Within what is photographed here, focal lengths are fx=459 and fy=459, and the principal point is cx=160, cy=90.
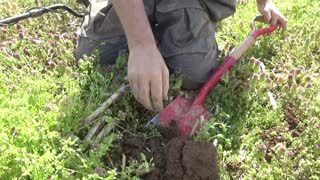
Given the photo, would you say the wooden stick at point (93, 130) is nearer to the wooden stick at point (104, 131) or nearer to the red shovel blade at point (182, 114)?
the wooden stick at point (104, 131)

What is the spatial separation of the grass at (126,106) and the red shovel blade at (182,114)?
0.29ft

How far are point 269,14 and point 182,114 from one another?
95 cm

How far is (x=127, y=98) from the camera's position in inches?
87.4

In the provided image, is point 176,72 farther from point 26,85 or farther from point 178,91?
point 26,85

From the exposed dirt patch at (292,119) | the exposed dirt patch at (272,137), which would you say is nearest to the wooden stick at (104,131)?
the exposed dirt patch at (272,137)

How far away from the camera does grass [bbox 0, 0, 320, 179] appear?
1.78 metres

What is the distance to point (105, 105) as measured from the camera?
2125 mm

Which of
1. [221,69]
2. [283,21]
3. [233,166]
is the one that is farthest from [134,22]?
[283,21]

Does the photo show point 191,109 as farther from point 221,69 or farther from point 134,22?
point 134,22

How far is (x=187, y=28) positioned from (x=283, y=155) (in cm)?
86

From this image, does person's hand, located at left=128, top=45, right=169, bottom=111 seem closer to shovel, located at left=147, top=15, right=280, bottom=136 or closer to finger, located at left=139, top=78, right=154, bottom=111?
finger, located at left=139, top=78, right=154, bottom=111

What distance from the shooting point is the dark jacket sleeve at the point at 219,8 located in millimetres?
2615

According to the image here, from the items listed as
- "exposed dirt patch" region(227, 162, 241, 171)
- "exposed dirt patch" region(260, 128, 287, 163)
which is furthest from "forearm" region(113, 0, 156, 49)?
"exposed dirt patch" region(260, 128, 287, 163)

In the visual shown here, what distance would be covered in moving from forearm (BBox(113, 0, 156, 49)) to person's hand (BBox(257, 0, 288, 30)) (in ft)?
3.56
